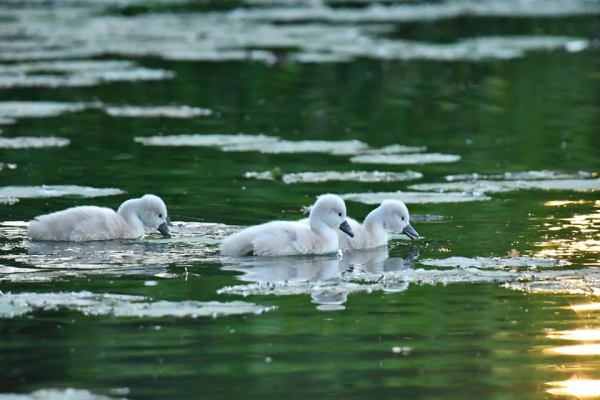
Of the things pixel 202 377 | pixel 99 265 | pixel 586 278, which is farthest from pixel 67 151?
pixel 202 377

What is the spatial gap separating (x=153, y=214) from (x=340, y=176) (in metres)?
2.70

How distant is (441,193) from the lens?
10.1 meters

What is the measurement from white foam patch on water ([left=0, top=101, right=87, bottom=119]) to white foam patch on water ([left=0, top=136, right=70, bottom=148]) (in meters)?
1.80

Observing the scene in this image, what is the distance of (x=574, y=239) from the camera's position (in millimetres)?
8492

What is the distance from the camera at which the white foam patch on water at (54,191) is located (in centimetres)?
1014

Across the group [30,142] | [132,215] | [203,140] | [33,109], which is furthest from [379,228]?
[33,109]

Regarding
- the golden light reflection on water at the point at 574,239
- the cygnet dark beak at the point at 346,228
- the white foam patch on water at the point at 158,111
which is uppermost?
the white foam patch on water at the point at 158,111

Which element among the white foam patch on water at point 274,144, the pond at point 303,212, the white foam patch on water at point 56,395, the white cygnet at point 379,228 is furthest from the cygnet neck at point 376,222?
the white foam patch on water at point 56,395

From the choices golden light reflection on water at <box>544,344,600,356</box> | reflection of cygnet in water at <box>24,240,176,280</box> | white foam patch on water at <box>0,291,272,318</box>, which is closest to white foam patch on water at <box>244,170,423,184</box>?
reflection of cygnet in water at <box>24,240,176,280</box>

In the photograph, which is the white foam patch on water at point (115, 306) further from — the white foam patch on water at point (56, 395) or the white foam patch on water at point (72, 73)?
the white foam patch on water at point (72, 73)

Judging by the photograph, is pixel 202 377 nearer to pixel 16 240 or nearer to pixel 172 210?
pixel 16 240

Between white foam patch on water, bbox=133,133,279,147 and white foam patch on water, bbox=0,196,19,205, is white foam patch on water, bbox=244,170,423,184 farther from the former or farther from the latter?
white foam patch on water, bbox=0,196,19,205

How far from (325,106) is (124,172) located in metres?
5.15

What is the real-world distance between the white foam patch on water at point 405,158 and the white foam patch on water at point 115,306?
5282 mm
